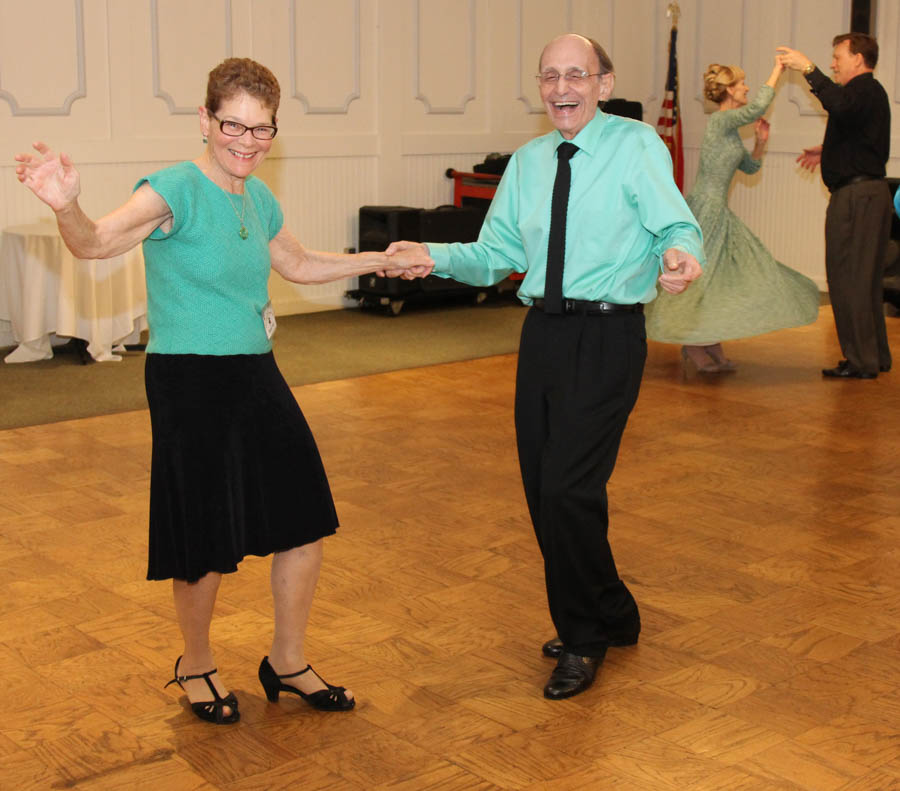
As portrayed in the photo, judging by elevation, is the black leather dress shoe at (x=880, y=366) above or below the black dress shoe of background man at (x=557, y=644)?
above

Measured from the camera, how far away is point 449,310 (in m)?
8.64

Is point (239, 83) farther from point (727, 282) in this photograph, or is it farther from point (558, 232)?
point (727, 282)

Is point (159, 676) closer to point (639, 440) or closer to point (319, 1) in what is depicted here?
point (639, 440)

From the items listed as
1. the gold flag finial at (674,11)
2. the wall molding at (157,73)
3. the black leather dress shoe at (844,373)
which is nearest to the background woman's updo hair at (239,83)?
the black leather dress shoe at (844,373)

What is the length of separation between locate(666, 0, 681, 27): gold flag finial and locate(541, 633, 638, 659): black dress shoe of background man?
7495 mm

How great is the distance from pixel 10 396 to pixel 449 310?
11.1ft

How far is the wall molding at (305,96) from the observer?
26.6 ft

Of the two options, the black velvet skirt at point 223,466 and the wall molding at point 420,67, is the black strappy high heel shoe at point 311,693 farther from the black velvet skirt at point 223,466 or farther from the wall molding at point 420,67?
the wall molding at point 420,67

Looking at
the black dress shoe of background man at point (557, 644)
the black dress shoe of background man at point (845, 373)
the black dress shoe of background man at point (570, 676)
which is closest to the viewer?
the black dress shoe of background man at point (570, 676)

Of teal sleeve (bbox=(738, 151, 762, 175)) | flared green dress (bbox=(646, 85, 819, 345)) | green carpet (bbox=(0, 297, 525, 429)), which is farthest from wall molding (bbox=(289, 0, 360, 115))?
teal sleeve (bbox=(738, 151, 762, 175))

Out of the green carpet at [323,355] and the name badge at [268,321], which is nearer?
the name badge at [268,321]

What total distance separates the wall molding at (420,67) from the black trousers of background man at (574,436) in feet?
20.5

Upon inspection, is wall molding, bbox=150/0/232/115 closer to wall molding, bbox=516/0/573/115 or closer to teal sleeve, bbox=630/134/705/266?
wall molding, bbox=516/0/573/115

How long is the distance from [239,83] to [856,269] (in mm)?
4680
